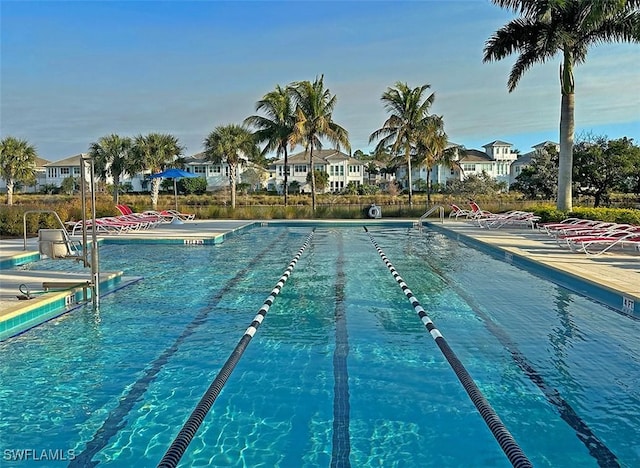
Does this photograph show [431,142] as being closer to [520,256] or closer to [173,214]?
[173,214]

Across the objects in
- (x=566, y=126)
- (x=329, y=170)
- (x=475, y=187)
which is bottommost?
(x=475, y=187)

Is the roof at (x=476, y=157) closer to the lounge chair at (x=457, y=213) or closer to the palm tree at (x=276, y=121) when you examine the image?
the palm tree at (x=276, y=121)

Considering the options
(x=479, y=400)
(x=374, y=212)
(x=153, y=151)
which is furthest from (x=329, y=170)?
(x=479, y=400)

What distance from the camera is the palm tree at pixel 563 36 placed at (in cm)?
1669

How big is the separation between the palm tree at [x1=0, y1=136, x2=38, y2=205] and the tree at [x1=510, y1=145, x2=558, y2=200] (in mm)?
37723

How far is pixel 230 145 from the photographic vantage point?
1369 inches

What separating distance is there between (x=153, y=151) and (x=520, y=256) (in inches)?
1170

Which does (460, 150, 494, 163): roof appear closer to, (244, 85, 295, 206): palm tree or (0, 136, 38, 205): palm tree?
(244, 85, 295, 206): palm tree

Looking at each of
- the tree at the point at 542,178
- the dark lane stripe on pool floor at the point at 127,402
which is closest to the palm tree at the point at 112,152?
the tree at the point at 542,178

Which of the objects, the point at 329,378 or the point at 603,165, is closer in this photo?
the point at 329,378

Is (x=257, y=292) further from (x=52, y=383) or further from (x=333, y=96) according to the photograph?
(x=333, y=96)

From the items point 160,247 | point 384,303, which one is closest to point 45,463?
point 384,303

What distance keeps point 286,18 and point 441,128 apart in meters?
16.4

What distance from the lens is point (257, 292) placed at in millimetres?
9047
